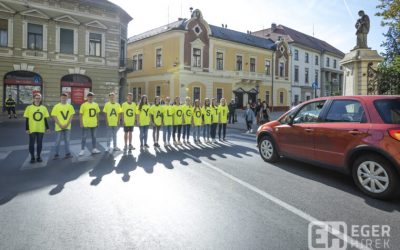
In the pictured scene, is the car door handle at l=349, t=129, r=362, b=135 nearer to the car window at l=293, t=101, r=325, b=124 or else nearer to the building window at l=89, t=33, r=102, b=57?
the car window at l=293, t=101, r=325, b=124

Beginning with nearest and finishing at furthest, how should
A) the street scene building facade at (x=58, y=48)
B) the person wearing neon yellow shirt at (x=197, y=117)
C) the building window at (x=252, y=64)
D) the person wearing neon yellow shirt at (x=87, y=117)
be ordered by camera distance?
the person wearing neon yellow shirt at (x=87, y=117) < the person wearing neon yellow shirt at (x=197, y=117) < the street scene building facade at (x=58, y=48) < the building window at (x=252, y=64)

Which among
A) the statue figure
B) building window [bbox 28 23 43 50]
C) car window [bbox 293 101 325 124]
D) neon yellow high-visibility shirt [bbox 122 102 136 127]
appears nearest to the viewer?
car window [bbox 293 101 325 124]

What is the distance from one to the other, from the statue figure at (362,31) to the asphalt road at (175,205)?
806 centimetres

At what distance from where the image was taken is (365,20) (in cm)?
1250

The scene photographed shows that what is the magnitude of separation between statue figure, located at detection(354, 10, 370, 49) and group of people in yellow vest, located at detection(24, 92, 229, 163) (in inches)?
252

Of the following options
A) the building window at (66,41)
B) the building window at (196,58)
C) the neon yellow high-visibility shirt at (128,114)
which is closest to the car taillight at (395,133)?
the neon yellow high-visibility shirt at (128,114)

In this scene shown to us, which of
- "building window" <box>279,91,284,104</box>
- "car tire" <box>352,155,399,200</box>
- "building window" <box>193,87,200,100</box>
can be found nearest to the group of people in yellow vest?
"car tire" <box>352,155,399,200</box>

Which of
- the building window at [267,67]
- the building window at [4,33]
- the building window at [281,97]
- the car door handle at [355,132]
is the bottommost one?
the car door handle at [355,132]

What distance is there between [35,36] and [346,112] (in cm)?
2431

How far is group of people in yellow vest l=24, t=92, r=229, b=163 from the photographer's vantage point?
746 centimetres

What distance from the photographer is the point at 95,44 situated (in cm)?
2552

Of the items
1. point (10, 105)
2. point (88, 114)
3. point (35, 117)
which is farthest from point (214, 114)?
point (10, 105)

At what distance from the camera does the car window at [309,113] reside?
6.11 meters

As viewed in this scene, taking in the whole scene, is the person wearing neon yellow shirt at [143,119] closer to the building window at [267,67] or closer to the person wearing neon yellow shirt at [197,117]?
the person wearing neon yellow shirt at [197,117]
